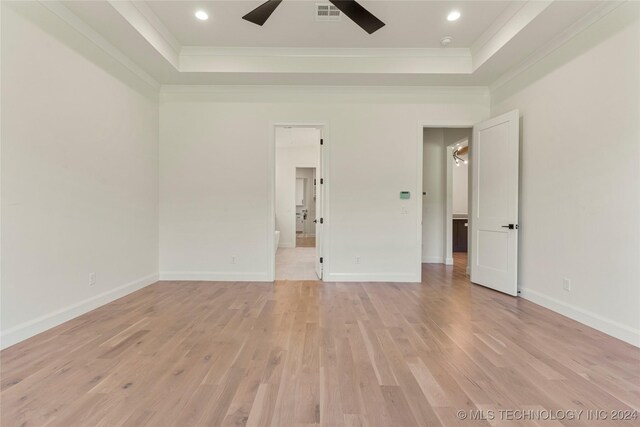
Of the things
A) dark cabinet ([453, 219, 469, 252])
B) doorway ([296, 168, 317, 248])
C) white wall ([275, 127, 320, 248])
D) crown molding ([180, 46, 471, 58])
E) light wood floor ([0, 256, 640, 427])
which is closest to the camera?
light wood floor ([0, 256, 640, 427])

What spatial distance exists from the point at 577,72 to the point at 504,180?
51.0 inches

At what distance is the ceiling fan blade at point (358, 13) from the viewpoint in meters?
2.34

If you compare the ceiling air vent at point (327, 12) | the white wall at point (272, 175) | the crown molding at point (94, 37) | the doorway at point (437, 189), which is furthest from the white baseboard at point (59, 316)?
the doorway at point (437, 189)

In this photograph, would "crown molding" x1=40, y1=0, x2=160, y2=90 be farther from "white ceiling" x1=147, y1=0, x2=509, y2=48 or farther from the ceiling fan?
the ceiling fan

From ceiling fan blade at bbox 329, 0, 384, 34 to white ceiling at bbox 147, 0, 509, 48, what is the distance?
405mm

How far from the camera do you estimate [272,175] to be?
4.16 m

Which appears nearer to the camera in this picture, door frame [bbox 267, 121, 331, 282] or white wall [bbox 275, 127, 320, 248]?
door frame [bbox 267, 121, 331, 282]

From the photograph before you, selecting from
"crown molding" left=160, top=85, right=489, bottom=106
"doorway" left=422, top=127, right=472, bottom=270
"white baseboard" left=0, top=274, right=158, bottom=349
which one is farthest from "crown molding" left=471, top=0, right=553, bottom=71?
"white baseboard" left=0, top=274, right=158, bottom=349

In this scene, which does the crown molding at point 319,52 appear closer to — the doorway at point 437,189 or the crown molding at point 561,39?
the crown molding at point 561,39

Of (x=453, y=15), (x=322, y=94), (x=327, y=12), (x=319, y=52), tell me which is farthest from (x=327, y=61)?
(x=453, y=15)

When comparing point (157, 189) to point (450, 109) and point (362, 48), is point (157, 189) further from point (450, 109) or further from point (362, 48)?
point (450, 109)

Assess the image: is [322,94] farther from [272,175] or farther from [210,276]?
[210,276]

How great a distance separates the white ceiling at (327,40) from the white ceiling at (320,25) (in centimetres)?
1

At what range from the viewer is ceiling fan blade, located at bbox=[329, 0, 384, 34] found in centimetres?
234
